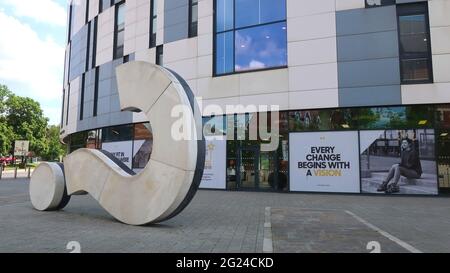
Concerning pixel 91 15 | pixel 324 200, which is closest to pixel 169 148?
pixel 324 200

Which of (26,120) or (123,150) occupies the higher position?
(26,120)

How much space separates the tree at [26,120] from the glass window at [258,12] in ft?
183

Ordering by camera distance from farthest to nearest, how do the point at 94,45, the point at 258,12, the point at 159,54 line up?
the point at 94,45 → the point at 159,54 → the point at 258,12

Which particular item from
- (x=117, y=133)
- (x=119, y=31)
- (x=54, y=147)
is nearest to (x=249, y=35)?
(x=119, y=31)

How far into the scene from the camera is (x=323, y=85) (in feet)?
57.5

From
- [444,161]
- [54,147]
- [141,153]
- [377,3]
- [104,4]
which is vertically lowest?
[444,161]

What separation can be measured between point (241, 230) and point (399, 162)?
10929 millimetres

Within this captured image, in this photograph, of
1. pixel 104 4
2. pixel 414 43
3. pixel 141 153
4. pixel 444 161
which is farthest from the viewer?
pixel 104 4

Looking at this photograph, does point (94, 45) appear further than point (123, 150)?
Yes

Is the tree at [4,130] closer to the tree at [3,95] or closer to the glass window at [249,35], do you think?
the tree at [3,95]

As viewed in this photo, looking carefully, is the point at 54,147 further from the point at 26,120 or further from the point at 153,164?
the point at 153,164

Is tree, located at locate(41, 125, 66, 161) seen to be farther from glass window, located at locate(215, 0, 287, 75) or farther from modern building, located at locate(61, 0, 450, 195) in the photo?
A: glass window, located at locate(215, 0, 287, 75)

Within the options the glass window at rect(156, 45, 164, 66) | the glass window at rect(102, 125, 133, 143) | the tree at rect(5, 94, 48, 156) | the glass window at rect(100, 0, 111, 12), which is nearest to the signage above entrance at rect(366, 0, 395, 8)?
the glass window at rect(156, 45, 164, 66)

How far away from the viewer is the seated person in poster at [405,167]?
16.3 meters
